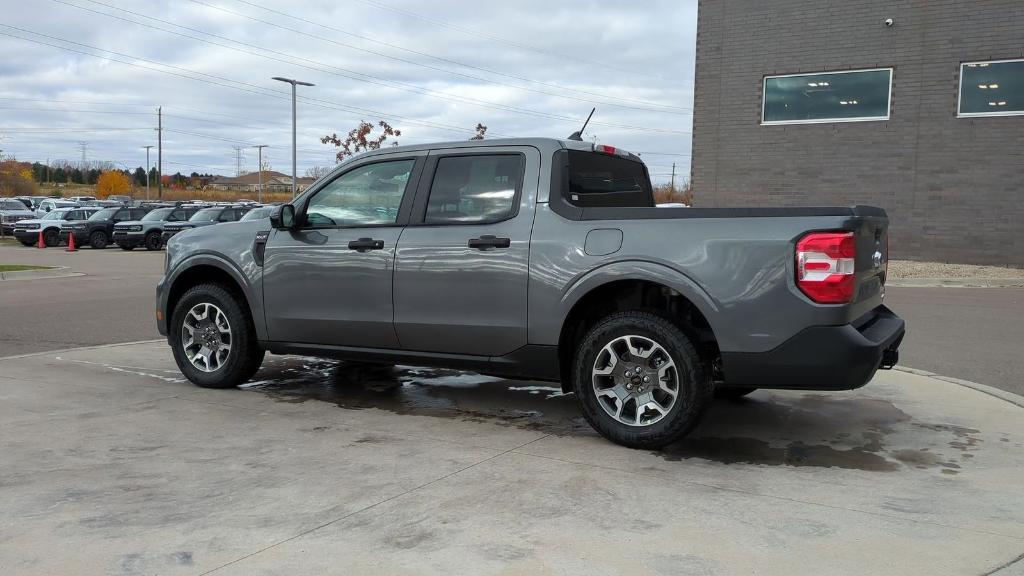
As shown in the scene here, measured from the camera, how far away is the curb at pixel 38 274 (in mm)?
17828

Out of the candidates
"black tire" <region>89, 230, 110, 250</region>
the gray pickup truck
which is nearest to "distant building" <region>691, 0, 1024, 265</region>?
the gray pickup truck

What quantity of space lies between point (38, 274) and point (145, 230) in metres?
13.3

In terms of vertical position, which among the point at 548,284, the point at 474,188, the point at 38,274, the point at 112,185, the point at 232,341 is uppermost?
the point at 112,185

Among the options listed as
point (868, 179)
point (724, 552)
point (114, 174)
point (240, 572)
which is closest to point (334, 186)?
point (240, 572)

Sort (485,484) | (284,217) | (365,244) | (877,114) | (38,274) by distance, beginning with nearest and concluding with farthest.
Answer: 1. (485,484)
2. (365,244)
3. (284,217)
4. (38,274)
5. (877,114)

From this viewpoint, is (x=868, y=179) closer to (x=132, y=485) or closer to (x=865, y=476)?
(x=865, y=476)

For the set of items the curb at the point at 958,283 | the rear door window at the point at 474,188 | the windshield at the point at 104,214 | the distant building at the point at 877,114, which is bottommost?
the curb at the point at 958,283

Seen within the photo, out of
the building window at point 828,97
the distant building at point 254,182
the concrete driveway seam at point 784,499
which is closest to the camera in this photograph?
the concrete driveway seam at point 784,499

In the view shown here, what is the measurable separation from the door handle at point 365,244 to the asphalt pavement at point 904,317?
469 centimetres

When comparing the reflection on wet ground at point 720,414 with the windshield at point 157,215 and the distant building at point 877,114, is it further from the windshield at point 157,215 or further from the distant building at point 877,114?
the windshield at point 157,215

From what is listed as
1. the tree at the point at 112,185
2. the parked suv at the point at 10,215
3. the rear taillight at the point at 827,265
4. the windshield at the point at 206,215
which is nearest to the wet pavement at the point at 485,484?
the rear taillight at the point at 827,265

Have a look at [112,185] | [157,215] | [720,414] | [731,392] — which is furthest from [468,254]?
[112,185]

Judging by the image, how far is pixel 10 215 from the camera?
4162 centimetres

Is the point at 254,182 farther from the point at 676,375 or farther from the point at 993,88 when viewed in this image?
the point at 676,375
